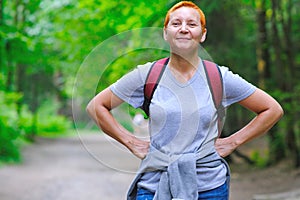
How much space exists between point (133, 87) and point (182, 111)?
→ 34cm

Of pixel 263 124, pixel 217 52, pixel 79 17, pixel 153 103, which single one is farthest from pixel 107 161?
pixel 217 52

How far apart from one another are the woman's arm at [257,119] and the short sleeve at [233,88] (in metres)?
0.05

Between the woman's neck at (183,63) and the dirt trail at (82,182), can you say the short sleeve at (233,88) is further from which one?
the dirt trail at (82,182)

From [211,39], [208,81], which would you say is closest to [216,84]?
[208,81]

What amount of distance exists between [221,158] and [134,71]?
0.69 metres

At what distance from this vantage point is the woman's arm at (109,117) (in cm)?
364

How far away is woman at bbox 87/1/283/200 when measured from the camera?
134 inches

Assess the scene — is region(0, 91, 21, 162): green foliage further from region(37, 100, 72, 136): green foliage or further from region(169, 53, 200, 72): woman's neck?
region(37, 100, 72, 136): green foliage

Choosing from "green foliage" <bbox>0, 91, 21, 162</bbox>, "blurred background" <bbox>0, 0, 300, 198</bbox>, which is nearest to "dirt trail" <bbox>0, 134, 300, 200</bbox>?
"green foliage" <bbox>0, 91, 21, 162</bbox>

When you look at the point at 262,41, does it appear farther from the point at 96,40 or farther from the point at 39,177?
the point at 39,177

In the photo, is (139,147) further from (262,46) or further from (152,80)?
(262,46)

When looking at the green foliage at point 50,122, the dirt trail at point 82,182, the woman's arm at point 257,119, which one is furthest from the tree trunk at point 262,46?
the green foliage at point 50,122

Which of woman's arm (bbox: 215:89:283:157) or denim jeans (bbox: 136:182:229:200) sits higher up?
woman's arm (bbox: 215:89:283:157)

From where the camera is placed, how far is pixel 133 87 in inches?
140
